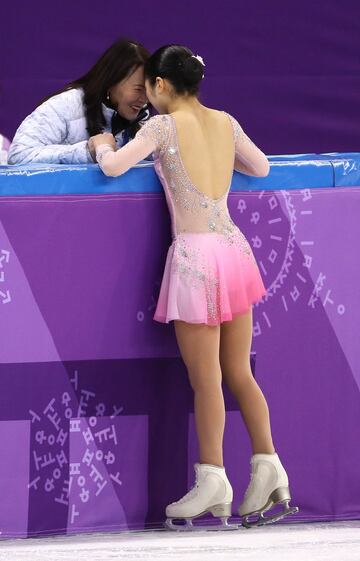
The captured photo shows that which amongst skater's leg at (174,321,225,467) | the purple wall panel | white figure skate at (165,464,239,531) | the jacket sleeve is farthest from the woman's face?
the purple wall panel

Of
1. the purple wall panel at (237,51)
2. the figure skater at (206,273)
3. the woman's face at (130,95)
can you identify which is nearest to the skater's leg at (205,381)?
the figure skater at (206,273)

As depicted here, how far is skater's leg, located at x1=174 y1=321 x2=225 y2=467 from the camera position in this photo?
2615mm

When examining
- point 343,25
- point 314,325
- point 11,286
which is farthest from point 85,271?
point 343,25

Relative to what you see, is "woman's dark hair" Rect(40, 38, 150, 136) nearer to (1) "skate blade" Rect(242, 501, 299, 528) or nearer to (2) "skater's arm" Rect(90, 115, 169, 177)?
(2) "skater's arm" Rect(90, 115, 169, 177)

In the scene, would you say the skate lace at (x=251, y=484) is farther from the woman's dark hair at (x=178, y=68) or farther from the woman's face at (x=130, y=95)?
the woman's face at (x=130, y=95)

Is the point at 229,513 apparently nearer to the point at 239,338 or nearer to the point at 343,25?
→ the point at 239,338

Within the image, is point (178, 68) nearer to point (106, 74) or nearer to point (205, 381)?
point (106, 74)

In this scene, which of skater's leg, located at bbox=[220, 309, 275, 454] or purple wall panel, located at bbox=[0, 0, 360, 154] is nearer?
skater's leg, located at bbox=[220, 309, 275, 454]

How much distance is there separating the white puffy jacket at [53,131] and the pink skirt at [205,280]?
1.47 feet

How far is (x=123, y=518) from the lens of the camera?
8.85ft

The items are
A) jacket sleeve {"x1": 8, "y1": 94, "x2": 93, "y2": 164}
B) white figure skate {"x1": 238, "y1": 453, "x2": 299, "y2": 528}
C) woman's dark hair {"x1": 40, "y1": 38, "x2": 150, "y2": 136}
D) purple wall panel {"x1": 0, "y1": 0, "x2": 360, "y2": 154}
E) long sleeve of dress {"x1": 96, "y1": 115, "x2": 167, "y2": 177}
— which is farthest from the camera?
purple wall panel {"x1": 0, "y1": 0, "x2": 360, "y2": 154}

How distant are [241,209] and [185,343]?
0.36m

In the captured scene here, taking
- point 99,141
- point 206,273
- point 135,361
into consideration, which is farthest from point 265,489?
point 99,141

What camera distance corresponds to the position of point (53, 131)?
3.04 m
